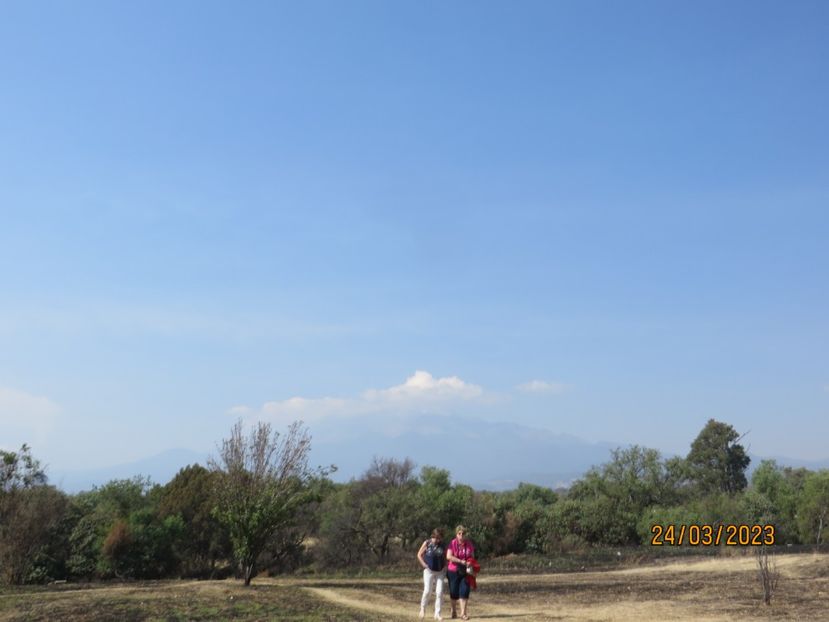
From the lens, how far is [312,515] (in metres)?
37.0

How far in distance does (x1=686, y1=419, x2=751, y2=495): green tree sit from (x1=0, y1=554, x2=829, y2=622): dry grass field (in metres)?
56.1

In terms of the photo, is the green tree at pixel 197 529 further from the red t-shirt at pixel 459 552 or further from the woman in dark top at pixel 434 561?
the red t-shirt at pixel 459 552

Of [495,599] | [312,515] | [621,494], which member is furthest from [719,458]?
[495,599]

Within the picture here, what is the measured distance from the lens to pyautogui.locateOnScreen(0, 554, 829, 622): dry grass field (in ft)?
55.0

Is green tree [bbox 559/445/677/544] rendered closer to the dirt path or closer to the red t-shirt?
the dirt path

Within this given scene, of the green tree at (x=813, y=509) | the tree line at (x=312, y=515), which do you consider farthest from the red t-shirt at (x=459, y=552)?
the green tree at (x=813, y=509)

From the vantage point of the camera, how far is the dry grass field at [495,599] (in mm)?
16766

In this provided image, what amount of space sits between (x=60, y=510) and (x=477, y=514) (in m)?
20.6

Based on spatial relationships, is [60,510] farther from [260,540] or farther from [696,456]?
[696,456]

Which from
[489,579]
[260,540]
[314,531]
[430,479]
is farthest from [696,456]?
[260,540]
